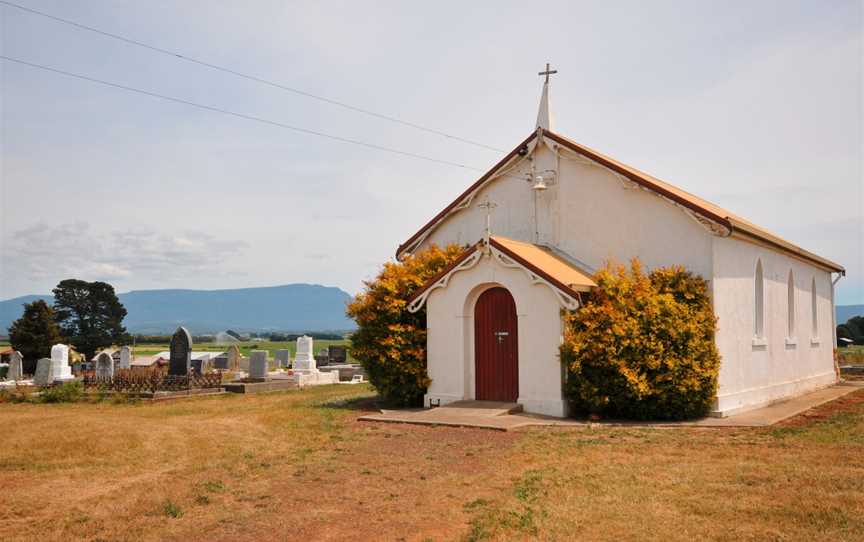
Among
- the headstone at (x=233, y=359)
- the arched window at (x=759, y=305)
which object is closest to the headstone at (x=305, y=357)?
the headstone at (x=233, y=359)

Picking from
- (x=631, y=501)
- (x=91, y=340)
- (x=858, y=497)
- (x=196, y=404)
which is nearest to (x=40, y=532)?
(x=631, y=501)

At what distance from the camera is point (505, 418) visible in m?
15.8

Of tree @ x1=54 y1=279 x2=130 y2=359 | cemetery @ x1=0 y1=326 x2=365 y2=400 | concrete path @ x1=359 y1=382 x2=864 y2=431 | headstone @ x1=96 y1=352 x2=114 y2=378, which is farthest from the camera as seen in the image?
tree @ x1=54 y1=279 x2=130 y2=359

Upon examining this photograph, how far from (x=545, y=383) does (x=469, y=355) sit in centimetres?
246

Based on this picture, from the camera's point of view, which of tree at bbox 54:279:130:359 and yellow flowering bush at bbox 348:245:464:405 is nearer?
yellow flowering bush at bbox 348:245:464:405

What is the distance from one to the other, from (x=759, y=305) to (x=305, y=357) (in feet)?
61.7

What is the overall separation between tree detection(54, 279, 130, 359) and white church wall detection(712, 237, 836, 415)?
4917 centimetres

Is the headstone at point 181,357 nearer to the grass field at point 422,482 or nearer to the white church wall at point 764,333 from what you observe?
the grass field at point 422,482

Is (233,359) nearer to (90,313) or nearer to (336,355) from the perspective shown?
(336,355)

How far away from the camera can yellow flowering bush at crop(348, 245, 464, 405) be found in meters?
18.8

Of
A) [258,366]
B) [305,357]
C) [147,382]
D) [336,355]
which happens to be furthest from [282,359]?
[147,382]

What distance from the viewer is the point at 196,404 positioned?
21.6m

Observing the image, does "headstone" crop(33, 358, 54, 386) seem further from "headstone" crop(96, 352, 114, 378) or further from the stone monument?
the stone monument

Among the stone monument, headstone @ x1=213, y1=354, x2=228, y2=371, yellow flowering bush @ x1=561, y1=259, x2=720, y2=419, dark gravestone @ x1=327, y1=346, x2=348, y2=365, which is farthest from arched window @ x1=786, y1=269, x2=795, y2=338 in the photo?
headstone @ x1=213, y1=354, x2=228, y2=371
